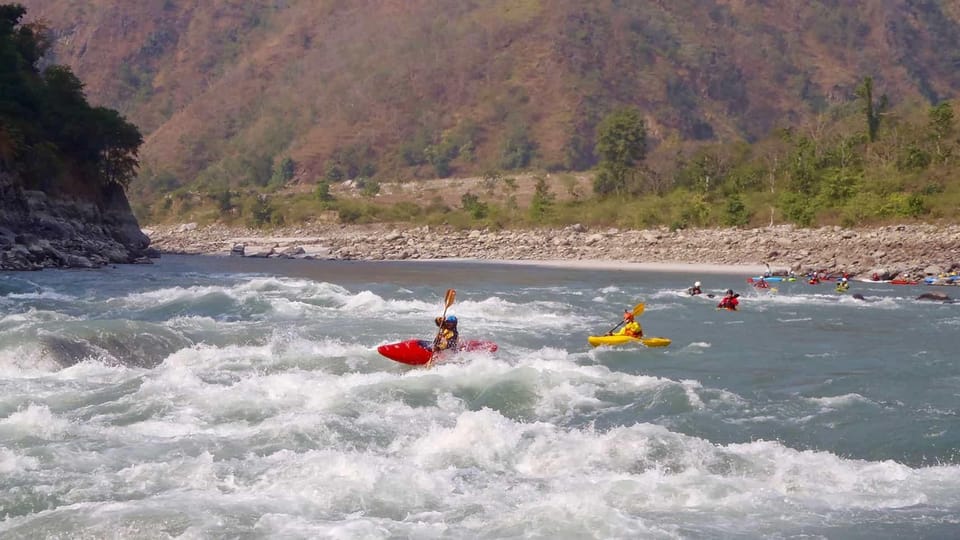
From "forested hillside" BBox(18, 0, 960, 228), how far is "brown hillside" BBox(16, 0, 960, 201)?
270 millimetres

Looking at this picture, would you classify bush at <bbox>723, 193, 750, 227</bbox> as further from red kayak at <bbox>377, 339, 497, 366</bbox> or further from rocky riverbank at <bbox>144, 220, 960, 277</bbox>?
red kayak at <bbox>377, 339, 497, 366</bbox>

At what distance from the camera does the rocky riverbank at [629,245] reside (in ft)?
115

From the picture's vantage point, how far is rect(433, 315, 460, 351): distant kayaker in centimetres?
1560

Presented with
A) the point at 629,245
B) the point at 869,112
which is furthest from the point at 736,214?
the point at 869,112

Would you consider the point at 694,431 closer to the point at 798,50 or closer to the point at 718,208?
the point at 718,208

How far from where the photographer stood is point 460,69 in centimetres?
12062

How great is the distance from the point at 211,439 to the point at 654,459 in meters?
4.66

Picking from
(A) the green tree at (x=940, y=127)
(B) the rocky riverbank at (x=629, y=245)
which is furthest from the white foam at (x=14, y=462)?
(A) the green tree at (x=940, y=127)

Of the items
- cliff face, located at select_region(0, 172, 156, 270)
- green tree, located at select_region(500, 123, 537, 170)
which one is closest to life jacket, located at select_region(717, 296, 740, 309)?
cliff face, located at select_region(0, 172, 156, 270)

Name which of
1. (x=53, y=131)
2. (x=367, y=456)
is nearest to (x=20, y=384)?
(x=367, y=456)

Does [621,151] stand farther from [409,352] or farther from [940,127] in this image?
[409,352]

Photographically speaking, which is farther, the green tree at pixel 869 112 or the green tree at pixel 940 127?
the green tree at pixel 869 112

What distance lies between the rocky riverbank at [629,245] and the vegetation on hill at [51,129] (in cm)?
983

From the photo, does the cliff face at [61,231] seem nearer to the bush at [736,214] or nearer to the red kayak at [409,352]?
the red kayak at [409,352]
